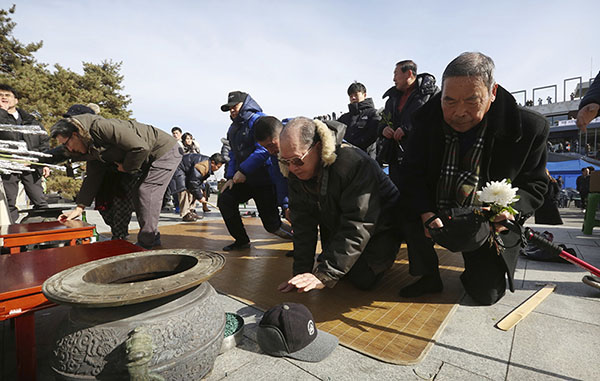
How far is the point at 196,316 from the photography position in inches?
50.2

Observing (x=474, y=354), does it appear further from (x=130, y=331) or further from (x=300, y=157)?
(x=130, y=331)

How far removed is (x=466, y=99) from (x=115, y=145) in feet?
11.2

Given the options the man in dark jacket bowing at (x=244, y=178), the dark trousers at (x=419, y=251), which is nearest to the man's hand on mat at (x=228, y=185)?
the man in dark jacket bowing at (x=244, y=178)

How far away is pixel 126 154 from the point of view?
3.34 m

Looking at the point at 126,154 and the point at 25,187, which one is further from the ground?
the point at 126,154

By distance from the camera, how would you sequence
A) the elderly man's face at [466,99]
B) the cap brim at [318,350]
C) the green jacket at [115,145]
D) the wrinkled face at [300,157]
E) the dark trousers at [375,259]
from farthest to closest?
the green jacket at [115,145]
the dark trousers at [375,259]
the wrinkled face at [300,157]
the elderly man's face at [466,99]
the cap brim at [318,350]

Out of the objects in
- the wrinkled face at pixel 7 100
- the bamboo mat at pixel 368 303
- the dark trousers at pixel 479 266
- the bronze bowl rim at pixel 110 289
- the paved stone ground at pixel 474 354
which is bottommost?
the bamboo mat at pixel 368 303

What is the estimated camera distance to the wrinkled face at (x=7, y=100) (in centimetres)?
451

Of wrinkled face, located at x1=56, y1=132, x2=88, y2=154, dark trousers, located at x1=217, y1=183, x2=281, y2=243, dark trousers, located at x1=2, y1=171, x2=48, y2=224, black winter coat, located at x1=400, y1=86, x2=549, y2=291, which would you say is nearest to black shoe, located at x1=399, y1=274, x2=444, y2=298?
black winter coat, located at x1=400, y1=86, x2=549, y2=291

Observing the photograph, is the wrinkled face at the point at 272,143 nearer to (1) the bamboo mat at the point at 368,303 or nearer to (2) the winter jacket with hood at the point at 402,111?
(1) the bamboo mat at the point at 368,303

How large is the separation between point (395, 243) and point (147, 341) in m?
2.08

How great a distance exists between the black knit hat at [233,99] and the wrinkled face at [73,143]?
171cm

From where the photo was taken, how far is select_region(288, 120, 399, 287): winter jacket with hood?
2045 millimetres

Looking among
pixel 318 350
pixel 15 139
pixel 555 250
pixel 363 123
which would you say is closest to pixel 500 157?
pixel 555 250
